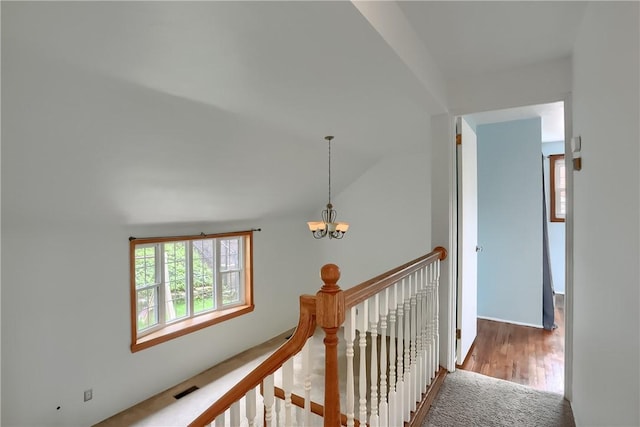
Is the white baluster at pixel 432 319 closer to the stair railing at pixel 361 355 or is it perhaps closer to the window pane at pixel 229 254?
the stair railing at pixel 361 355

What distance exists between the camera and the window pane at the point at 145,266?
11.7ft

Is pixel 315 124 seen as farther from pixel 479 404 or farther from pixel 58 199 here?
pixel 479 404

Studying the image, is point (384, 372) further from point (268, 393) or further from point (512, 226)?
point (512, 226)

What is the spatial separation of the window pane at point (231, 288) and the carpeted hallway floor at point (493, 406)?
9.95ft

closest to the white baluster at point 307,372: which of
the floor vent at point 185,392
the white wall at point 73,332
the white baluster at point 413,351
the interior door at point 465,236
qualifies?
the white baluster at point 413,351

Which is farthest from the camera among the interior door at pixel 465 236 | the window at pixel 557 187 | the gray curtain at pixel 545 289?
the window at pixel 557 187

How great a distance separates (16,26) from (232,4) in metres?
0.87

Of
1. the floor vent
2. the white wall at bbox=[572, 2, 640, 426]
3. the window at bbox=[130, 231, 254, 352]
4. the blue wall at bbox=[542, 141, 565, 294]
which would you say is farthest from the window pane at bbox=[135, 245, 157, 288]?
the blue wall at bbox=[542, 141, 565, 294]

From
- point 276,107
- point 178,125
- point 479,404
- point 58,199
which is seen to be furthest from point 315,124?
point 479,404

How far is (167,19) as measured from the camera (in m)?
1.43

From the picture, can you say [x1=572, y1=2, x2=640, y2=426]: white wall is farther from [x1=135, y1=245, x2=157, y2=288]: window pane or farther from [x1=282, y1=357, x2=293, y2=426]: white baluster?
[x1=135, y1=245, x2=157, y2=288]: window pane

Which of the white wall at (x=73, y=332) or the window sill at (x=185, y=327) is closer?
the white wall at (x=73, y=332)

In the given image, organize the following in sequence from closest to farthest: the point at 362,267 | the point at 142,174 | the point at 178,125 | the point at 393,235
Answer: the point at 178,125, the point at 142,174, the point at 393,235, the point at 362,267

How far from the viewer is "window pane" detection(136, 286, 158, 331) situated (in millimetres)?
3613
